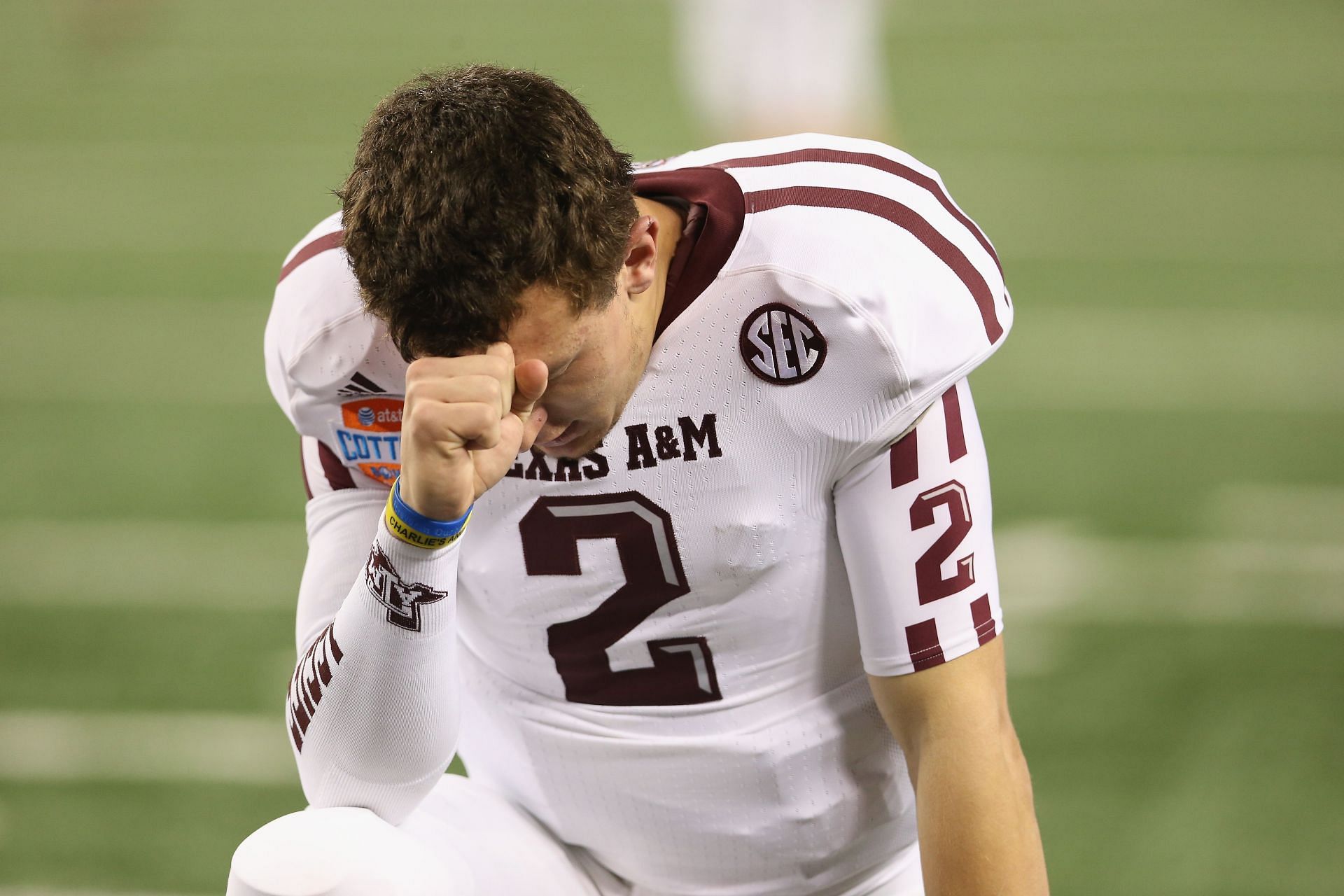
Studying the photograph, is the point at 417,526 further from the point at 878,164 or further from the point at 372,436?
the point at 878,164

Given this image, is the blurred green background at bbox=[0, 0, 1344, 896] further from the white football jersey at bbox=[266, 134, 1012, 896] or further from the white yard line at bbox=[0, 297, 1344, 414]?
the white football jersey at bbox=[266, 134, 1012, 896]

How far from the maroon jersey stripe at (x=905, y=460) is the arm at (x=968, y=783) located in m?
0.19

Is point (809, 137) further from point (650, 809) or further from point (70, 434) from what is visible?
point (70, 434)

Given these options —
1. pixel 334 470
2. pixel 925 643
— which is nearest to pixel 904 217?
pixel 925 643

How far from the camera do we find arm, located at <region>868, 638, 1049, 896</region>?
150 cm

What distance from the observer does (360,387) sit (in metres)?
1.59

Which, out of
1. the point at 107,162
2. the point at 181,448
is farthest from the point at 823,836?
the point at 107,162

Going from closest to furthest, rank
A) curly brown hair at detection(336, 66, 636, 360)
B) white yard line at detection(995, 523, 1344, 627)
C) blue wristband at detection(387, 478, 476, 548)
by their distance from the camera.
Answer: curly brown hair at detection(336, 66, 636, 360) → blue wristband at detection(387, 478, 476, 548) → white yard line at detection(995, 523, 1344, 627)

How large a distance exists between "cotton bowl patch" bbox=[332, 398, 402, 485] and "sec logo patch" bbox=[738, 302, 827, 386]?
0.38 meters

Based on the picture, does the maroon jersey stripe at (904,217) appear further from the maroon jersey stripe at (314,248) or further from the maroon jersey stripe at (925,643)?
the maroon jersey stripe at (314,248)

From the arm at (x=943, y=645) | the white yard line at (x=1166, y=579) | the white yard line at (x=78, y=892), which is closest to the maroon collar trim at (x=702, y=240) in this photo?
the arm at (x=943, y=645)

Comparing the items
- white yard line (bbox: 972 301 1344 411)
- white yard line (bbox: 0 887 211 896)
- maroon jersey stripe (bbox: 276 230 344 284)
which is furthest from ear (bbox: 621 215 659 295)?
white yard line (bbox: 972 301 1344 411)

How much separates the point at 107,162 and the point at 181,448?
2.81 meters

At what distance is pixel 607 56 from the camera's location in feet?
25.9
